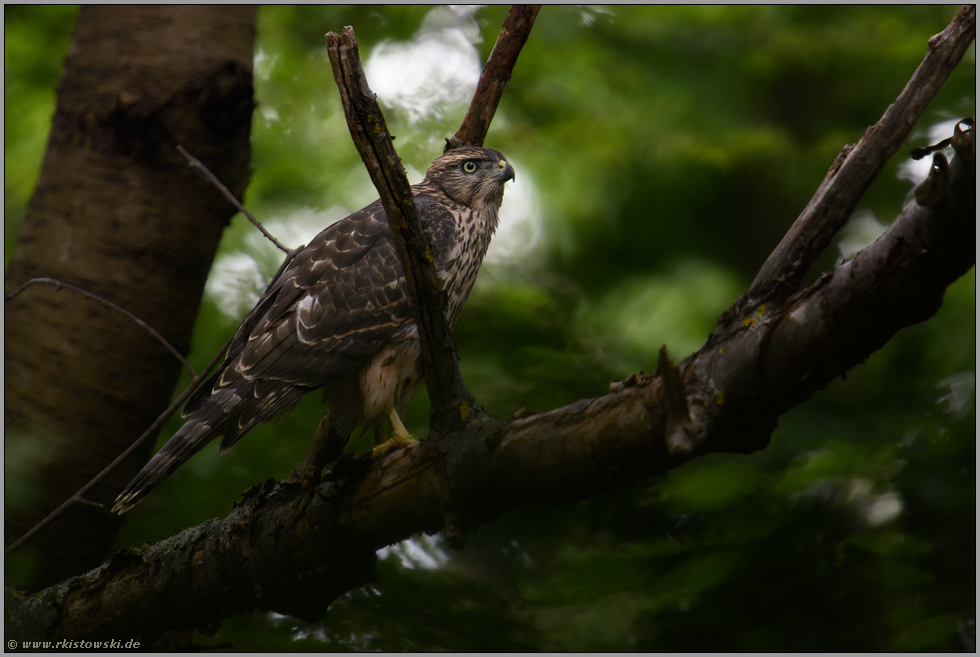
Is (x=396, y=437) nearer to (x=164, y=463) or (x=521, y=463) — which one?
(x=164, y=463)

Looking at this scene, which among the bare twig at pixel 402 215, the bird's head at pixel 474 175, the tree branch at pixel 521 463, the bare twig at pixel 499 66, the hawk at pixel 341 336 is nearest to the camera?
the tree branch at pixel 521 463

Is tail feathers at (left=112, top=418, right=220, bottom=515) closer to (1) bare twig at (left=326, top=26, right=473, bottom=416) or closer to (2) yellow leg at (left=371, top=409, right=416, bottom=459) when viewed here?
(2) yellow leg at (left=371, top=409, right=416, bottom=459)

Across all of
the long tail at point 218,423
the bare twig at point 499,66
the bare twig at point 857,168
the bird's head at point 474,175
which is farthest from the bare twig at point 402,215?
the bird's head at point 474,175

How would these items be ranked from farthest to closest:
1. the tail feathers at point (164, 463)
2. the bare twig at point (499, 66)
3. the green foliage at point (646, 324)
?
the bare twig at point (499, 66)
the tail feathers at point (164, 463)
the green foliage at point (646, 324)

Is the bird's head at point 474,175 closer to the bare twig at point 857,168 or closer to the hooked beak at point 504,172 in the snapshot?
the hooked beak at point 504,172

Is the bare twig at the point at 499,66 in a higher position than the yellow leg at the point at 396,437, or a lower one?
higher

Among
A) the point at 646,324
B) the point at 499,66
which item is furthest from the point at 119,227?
the point at 646,324
